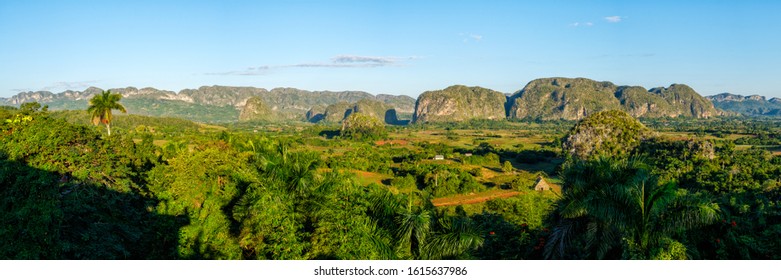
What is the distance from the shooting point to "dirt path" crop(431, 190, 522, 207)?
1261 inches

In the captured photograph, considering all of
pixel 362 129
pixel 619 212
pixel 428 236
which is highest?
pixel 619 212

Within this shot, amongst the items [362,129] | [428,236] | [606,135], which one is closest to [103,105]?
[428,236]

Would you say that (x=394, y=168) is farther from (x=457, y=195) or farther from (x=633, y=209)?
(x=633, y=209)

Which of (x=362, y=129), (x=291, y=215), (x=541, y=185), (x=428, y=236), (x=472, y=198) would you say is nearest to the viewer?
(x=428, y=236)

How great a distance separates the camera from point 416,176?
4166 cm

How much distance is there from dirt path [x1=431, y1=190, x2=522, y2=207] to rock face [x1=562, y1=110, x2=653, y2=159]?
74.2 ft

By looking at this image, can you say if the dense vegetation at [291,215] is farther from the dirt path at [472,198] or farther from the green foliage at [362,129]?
the green foliage at [362,129]

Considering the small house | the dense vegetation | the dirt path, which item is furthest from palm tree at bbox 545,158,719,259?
the small house

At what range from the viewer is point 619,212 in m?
7.04

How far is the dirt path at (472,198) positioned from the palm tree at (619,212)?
22.8 metres

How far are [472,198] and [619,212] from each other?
26.8 meters

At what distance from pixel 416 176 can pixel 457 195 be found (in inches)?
278

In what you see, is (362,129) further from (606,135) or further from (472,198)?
(472,198)

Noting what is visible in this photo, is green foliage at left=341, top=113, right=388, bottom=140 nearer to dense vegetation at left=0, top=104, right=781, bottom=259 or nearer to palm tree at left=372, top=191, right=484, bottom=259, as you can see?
dense vegetation at left=0, top=104, right=781, bottom=259
